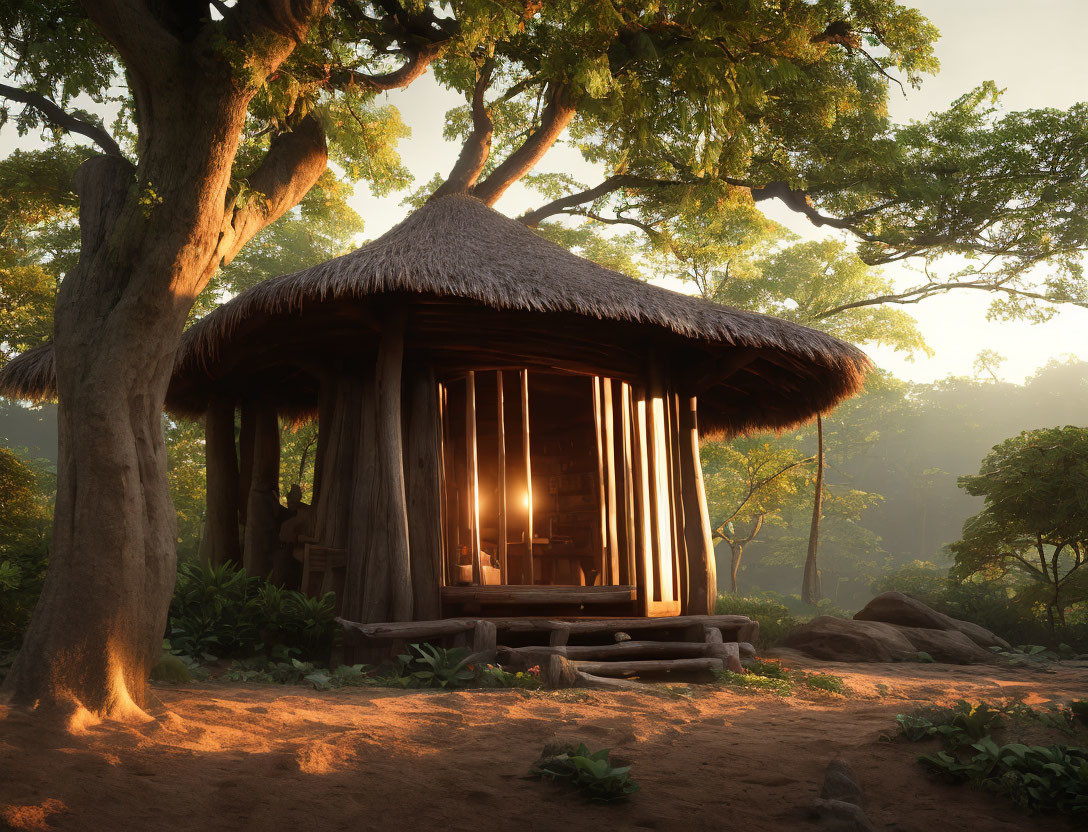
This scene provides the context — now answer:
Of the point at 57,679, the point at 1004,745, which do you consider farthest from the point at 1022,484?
the point at 57,679

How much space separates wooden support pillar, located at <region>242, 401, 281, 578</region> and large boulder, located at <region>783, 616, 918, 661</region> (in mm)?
6540

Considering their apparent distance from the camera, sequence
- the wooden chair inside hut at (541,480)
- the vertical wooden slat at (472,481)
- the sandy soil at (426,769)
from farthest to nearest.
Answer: the wooden chair inside hut at (541,480), the vertical wooden slat at (472,481), the sandy soil at (426,769)

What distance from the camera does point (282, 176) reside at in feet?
20.7

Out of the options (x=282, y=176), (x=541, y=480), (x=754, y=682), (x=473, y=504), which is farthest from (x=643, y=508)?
(x=282, y=176)

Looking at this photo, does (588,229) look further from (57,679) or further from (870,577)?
(870,577)

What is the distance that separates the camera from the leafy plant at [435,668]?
5855 millimetres

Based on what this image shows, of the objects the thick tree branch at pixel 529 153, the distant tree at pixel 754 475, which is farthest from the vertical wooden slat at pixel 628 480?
the distant tree at pixel 754 475

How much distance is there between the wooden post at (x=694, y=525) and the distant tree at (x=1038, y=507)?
5.91 metres

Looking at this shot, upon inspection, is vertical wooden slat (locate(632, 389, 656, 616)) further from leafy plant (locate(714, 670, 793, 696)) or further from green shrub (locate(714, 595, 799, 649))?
green shrub (locate(714, 595, 799, 649))

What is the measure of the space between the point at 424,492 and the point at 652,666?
2663 mm

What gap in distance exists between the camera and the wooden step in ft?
21.0

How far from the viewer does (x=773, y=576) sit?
43.2 meters

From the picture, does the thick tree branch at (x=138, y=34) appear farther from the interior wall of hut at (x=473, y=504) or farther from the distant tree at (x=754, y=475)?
the distant tree at (x=754, y=475)

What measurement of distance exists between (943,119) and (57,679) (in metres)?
14.7
